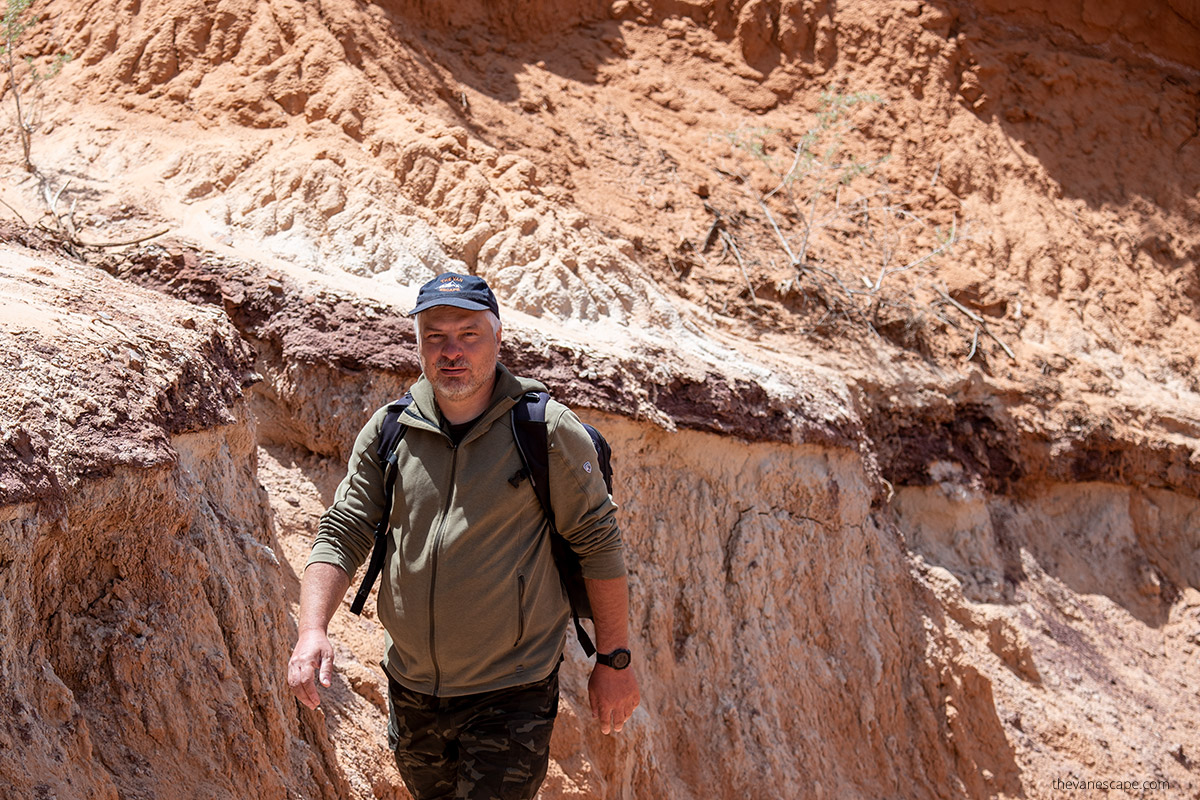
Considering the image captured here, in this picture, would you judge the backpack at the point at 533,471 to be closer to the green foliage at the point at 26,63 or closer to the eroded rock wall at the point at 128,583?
the eroded rock wall at the point at 128,583

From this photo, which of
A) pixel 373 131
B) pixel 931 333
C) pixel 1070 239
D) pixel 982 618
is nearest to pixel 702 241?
pixel 931 333

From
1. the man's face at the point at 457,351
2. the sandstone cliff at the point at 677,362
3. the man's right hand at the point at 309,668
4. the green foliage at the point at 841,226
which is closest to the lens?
→ the man's right hand at the point at 309,668

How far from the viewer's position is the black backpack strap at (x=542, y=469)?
313cm

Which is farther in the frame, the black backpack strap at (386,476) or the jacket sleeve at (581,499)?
the black backpack strap at (386,476)

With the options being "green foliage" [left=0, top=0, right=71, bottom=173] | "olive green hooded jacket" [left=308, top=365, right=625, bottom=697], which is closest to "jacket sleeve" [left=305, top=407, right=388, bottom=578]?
"olive green hooded jacket" [left=308, top=365, right=625, bottom=697]

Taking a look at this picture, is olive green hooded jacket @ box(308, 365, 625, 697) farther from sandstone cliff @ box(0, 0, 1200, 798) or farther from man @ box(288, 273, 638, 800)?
sandstone cliff @ box(0, 0, 1200, 798)

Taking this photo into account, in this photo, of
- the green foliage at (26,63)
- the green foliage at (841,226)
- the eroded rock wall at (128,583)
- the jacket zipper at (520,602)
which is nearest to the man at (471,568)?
the jacket zipper at (520,602)

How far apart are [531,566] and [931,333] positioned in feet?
27.0

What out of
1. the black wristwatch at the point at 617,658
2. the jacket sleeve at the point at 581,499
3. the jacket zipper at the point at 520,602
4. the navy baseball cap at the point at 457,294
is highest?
the navy baseball cap at the point at 457,294

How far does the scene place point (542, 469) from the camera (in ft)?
10.3

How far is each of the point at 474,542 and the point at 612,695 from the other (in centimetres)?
62

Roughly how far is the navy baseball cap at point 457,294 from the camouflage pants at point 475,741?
3.73ft

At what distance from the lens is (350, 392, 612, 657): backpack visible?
3.13m

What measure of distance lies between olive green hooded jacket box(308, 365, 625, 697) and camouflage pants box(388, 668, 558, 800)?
0.06 m
